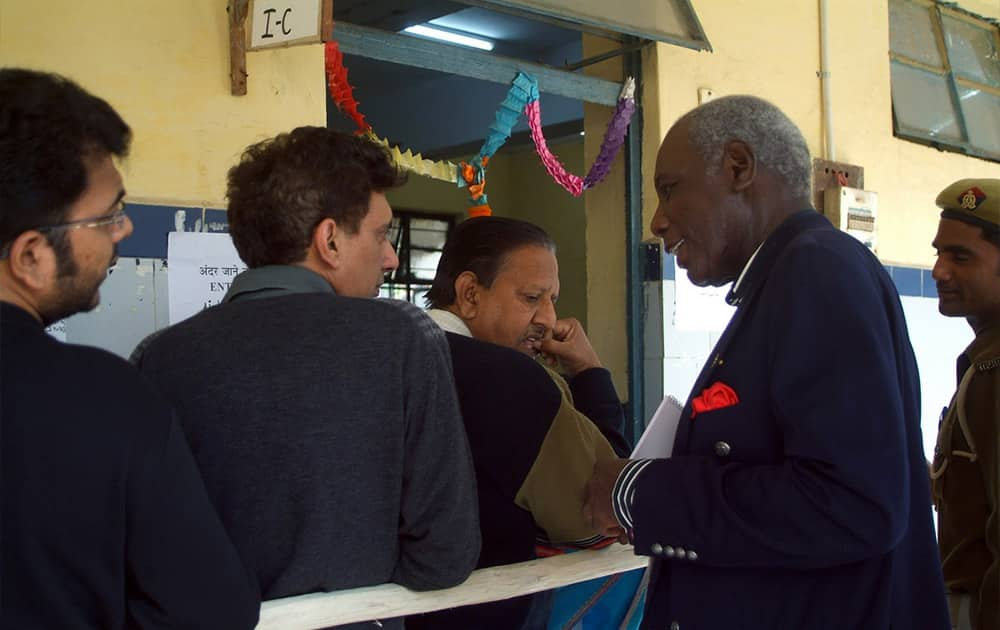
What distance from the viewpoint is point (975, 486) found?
2.23m

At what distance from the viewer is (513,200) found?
34.0 ft

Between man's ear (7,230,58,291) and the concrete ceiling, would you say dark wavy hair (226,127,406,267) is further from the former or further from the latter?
the concrete ceiling

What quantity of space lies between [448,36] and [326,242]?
17.9 ft

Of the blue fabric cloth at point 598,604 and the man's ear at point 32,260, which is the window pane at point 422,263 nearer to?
the blue fabric cloth at point 598,604

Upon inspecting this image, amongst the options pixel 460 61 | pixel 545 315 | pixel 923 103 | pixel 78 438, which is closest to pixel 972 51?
pixel 923 103

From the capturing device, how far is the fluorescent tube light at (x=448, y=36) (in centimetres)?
631

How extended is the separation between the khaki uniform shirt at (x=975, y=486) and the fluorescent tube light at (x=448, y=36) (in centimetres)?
468

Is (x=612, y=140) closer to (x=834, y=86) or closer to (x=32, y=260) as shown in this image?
(x=834, y=86)

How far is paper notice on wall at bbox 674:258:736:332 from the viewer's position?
3.97 m

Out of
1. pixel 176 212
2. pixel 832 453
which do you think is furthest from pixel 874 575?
pixel 176 212

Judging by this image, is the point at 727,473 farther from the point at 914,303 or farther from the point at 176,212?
the point at 914,303

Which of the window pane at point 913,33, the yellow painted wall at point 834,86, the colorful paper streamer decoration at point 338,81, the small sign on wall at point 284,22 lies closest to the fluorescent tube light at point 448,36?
the yellow painted wall at point 834,86

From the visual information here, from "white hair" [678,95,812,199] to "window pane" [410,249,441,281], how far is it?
27.2ft

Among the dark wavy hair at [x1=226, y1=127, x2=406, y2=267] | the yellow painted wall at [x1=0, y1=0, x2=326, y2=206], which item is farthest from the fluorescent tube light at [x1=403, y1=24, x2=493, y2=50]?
the dark wavy hair at [x1=226, y1=127, x2=406, y2=267]
